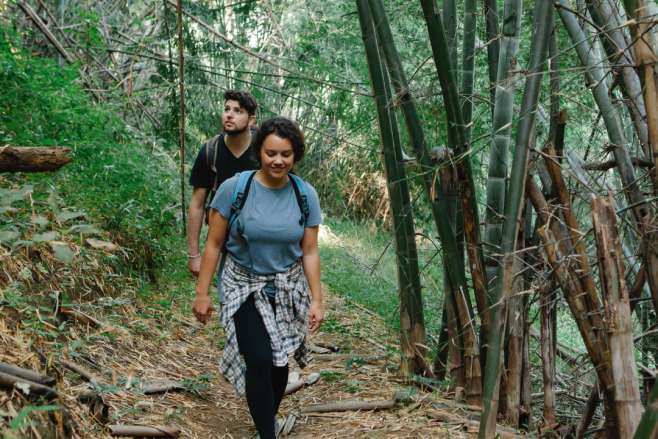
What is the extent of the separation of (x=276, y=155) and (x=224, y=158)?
932mm

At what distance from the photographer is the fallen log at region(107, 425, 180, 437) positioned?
2662mm

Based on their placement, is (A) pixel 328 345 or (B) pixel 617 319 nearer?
(B) pixel 617 319

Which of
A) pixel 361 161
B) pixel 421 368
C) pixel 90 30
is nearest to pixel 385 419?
pixel 421 368

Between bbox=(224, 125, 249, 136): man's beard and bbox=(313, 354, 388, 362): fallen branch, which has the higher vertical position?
bbox=(224, 125, 249, 136): man's beard

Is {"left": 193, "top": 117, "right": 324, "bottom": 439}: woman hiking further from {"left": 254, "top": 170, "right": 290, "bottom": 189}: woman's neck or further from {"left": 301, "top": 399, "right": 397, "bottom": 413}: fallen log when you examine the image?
{"left": 301, "top": 399, "right": 397, "bottom": 413}: fallen log

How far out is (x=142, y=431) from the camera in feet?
9.02

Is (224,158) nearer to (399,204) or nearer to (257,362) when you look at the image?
(399,204)

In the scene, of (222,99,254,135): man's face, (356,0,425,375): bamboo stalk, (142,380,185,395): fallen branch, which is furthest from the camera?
(222,99,254,135): man's face

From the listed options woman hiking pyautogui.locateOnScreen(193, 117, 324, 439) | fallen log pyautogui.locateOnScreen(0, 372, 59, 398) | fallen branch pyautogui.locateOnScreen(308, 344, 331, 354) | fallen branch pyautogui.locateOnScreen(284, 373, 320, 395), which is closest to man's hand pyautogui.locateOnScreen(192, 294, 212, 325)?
woman hiking pyautogui.locateOnScreen(193, 117, 324, 439)

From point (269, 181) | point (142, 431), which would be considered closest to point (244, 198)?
point (269, 181)

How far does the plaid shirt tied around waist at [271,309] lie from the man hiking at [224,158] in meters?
0.81

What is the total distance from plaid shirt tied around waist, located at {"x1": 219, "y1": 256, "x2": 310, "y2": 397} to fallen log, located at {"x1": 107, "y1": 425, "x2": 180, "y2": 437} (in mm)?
360

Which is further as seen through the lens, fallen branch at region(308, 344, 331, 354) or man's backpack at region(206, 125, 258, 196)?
fallen branch at region(308, 344, 331, 354)

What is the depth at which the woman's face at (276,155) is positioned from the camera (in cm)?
281
